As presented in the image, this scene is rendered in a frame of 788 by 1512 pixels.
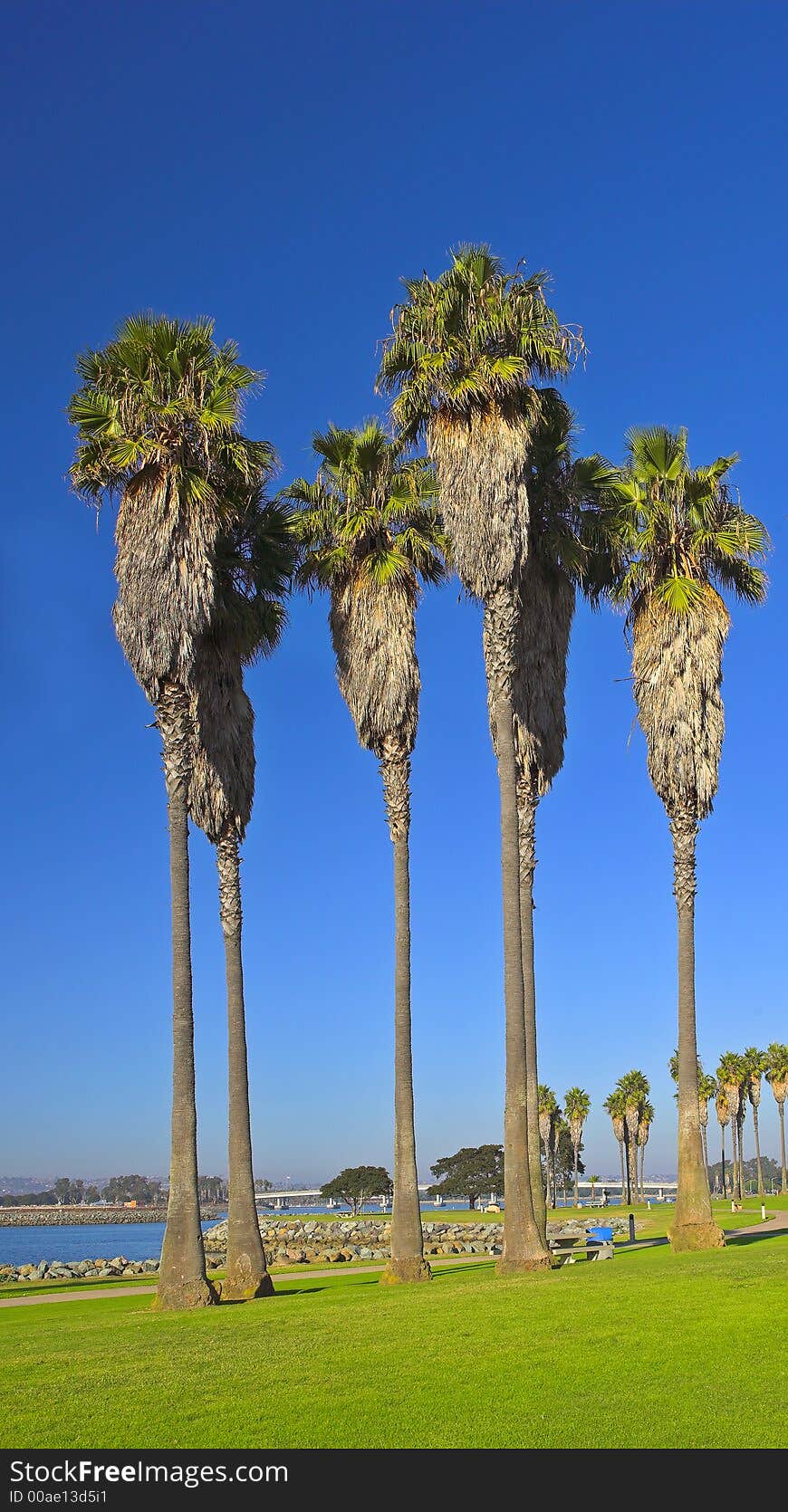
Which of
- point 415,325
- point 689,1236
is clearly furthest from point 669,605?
point 689,1236

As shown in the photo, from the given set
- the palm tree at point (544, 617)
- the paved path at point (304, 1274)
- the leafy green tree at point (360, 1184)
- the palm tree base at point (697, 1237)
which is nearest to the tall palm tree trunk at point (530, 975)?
the palm tree at point (544, 617)

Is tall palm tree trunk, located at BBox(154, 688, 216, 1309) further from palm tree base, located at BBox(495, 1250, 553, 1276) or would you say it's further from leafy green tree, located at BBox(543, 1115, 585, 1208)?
leafy green tree, located at BBox(543, 1115, 585, 1208)

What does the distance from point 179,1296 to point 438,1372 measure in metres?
10.6

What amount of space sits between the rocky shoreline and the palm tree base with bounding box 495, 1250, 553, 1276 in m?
17.6

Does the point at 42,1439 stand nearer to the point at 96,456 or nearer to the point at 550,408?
the point at 96,456

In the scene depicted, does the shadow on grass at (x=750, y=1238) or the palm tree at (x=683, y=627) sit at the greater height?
the palm tree at (x=683, y=627)

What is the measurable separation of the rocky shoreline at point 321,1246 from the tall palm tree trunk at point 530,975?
14.5 metres

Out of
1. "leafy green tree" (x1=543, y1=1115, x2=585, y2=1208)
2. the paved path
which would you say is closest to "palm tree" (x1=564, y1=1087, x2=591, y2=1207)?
"leafy green tree" (x1=543, y1=1115, x2=585, y2=1208)

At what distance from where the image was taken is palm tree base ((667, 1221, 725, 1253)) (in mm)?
26438

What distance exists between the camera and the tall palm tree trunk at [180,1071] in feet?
72.3

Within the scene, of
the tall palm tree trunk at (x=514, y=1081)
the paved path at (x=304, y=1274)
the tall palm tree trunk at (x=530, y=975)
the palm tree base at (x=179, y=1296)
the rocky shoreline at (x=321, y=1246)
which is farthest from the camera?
the rocky shoreline at (x=321, y=1246)

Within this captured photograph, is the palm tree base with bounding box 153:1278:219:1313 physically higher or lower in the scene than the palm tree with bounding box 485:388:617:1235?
lower

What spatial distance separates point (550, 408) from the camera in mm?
Answer: 26484

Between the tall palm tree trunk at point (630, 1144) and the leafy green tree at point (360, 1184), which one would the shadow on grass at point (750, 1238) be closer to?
the tall palm tree trunk at point (630, 1144)
